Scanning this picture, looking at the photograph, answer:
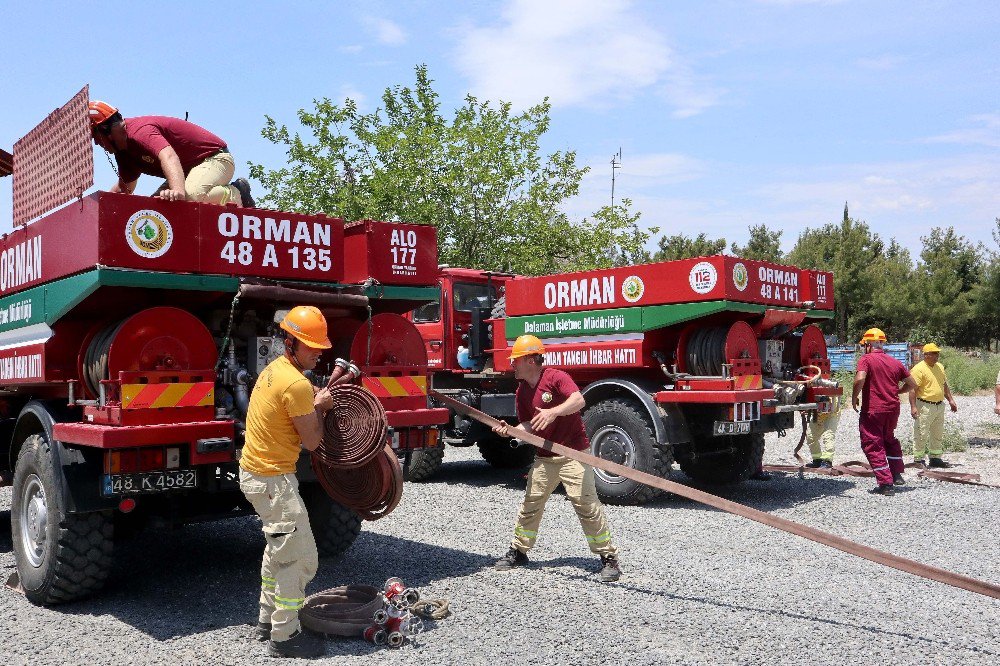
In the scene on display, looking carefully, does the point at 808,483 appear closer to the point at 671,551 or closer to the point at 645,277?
the point at 645,277

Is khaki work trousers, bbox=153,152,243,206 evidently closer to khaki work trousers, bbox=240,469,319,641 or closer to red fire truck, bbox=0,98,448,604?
red fire truck, bbox=0,98,448,604

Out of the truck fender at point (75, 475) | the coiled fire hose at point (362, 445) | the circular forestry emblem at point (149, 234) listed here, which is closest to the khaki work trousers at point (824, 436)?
the coiled fire hose at point (362, 445)

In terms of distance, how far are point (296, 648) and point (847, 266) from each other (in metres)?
43.3

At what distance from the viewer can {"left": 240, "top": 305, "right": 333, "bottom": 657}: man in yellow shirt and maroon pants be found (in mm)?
4648

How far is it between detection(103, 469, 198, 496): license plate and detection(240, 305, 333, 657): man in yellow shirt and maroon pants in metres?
0.62

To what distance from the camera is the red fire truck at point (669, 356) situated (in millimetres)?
9156

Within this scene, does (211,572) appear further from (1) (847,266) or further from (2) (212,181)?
(1) (847,266)

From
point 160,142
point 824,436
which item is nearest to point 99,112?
point 160,142

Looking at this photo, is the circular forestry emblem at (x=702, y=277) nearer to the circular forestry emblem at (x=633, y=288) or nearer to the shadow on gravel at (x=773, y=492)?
the circular forestry emblem at (x=633, y=288)

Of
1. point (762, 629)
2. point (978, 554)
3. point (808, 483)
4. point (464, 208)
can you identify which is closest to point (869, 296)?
point (464, 208)

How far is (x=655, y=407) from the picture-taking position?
9.28m

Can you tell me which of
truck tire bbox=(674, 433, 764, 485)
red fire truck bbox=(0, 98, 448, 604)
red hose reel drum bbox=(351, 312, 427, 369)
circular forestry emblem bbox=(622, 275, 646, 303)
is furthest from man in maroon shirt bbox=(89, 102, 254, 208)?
truck tire bbox=(674, 433, 764, 485)

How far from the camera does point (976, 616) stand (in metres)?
5.28

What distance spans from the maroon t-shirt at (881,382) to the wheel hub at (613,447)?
10.2ft
